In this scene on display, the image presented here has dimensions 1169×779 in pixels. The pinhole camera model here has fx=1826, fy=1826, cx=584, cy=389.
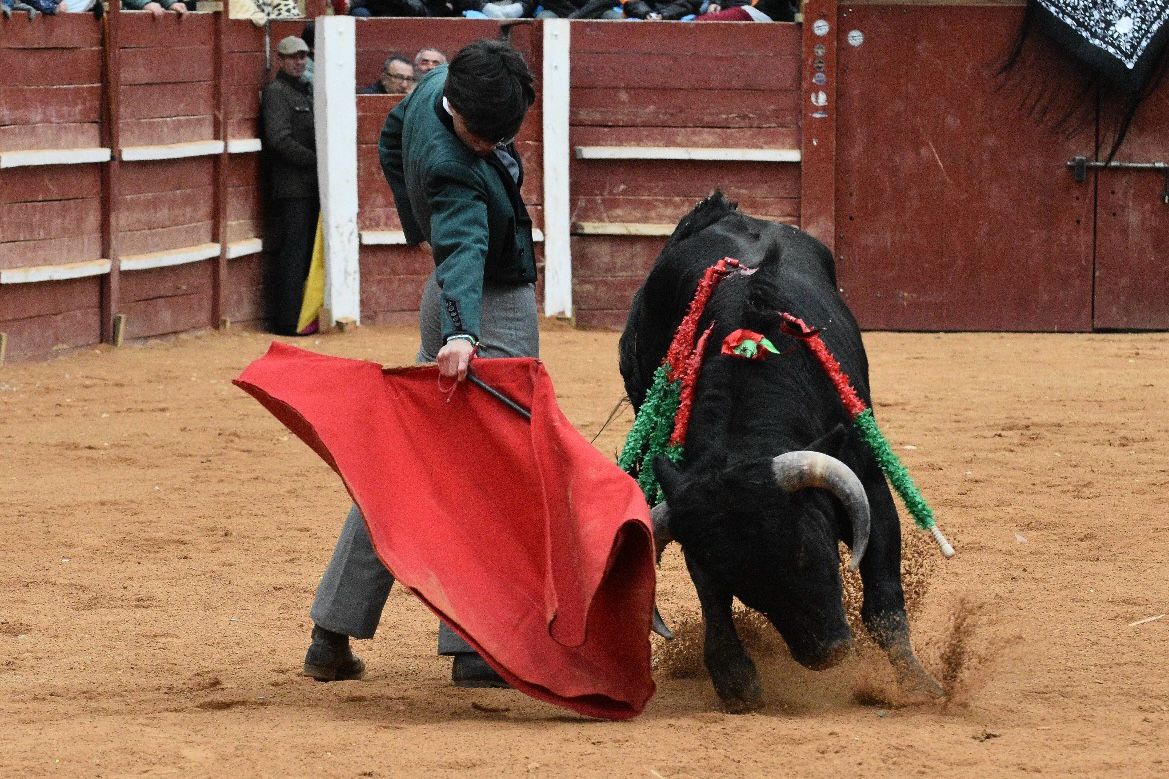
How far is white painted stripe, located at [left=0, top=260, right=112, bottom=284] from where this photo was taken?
8680mm

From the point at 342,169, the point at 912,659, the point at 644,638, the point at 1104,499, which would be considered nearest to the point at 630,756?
the point at 644,638

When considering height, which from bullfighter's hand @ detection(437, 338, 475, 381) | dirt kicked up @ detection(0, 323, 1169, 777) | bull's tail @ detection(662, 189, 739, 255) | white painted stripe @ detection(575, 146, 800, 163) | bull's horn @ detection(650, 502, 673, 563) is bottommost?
dirt kicked up @ detection(0, 323, 1169, 777)

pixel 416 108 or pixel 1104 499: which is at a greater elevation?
pixel 416 108

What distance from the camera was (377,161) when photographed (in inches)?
421

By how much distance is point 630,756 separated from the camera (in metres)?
3.15

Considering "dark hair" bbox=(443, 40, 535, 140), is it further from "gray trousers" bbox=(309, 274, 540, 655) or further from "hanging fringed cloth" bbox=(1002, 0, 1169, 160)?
"hanging fringed cloth" bbox=(1002, 0, 1169, 160)

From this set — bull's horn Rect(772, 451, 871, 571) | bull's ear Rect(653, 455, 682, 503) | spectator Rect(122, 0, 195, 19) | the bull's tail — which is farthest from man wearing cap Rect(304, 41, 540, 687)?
spectator Rect(122, 0, 195, 19)

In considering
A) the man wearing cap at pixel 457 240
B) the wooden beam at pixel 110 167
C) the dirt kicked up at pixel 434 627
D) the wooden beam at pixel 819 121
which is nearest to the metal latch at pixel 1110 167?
the wooden beam at pixel 819 121

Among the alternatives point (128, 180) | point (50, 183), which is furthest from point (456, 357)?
point (128, 180)

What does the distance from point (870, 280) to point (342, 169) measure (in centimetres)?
313

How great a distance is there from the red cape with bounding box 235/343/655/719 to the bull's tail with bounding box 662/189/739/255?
1297 millimetres

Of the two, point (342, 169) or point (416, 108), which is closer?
point (416, 108)

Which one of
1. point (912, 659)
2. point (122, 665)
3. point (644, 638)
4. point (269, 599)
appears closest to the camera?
point (644, 638)

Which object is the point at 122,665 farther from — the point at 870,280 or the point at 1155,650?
the point at 870,280
